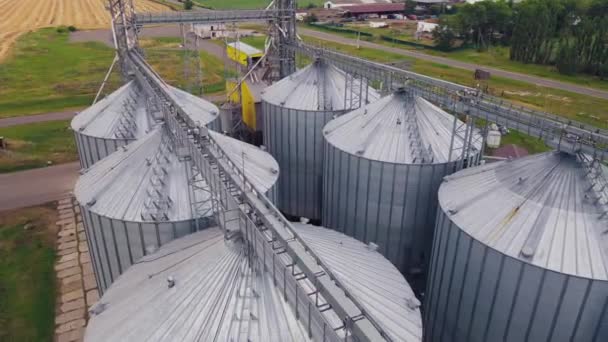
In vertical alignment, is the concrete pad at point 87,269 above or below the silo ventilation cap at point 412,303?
below

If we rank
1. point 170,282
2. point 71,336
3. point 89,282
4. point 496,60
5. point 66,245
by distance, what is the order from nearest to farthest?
point 170,282, point 71,336, point 89,282, point 66,245, point 496,60

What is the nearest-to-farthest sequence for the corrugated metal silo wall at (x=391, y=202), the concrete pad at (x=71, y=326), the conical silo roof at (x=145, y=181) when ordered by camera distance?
1. the conical silo roof at (x=145, y=181)
2. the corrugated metal silo wall at (x=391, y=202)
3. the concrete pad at (x=71, y=326)

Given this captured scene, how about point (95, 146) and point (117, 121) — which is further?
point (117, 121)

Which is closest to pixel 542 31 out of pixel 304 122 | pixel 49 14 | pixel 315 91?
pixel 315 91

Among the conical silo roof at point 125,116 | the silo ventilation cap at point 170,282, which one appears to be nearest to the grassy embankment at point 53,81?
the conical silo roof at point 125,116

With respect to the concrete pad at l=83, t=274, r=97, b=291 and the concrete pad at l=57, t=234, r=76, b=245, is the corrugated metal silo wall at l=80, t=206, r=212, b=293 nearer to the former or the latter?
the concrete pad at l=83, t=274, r=97, b=291

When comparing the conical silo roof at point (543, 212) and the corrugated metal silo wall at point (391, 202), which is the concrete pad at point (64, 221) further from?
the conical silo roof at point (543, 212)

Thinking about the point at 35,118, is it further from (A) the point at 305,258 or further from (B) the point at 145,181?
(A) the point at 305,258
